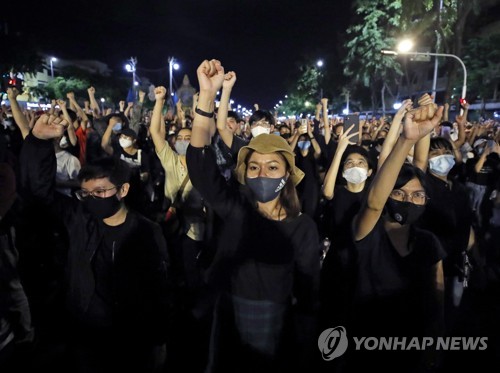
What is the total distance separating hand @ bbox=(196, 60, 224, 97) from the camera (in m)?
2.34

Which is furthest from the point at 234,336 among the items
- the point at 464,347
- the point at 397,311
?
the point at 464,347

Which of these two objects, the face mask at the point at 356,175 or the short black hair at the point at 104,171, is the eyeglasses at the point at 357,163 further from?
the short black hair at the point at 104,171

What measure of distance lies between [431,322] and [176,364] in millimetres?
2035

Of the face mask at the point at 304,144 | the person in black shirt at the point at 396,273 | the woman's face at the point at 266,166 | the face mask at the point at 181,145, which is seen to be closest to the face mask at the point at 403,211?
the person in black shirt at the point at 396,273

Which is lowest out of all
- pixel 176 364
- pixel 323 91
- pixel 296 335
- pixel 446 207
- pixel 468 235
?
pixel 176 364

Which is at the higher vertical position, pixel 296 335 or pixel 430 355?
pixel 296 335

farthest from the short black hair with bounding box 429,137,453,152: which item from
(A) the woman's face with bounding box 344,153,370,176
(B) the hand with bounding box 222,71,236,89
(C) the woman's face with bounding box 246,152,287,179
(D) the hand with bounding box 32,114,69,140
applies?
(D) the hand with bounding box 32,114,69,140

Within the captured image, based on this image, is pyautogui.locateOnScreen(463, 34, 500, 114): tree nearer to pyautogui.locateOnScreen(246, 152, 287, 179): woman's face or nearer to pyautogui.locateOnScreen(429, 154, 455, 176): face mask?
pyautogui.locateOnScreen(429, 154, 455, 176): face mask

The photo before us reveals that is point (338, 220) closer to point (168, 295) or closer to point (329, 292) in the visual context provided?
point (329, 292)

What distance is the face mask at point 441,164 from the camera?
391 cm

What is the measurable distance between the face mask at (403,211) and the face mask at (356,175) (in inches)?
51.9

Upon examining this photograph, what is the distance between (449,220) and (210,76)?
2.28 meters

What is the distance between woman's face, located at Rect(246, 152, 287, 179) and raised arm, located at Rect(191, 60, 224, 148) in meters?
0.30

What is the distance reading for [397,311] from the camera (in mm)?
2498
